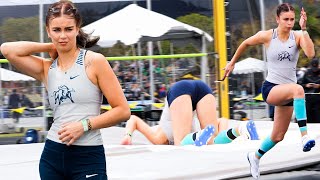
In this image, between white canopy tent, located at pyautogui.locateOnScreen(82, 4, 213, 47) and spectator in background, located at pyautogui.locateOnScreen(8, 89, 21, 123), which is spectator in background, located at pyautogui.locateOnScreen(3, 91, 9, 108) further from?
white canopy tent, located at pyautogui.locateOnScreen(82, 4, 213, 47)

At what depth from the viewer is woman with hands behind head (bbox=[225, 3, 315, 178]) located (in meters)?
3.88

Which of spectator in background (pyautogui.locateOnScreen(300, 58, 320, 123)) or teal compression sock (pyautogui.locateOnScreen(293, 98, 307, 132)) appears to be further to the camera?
spectator in background (pyautogui.locateOnScreen(300, 58, 320, 123))

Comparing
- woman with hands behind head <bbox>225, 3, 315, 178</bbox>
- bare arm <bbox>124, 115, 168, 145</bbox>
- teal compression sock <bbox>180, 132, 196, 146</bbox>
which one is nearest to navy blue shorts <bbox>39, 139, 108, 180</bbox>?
woman with hands behind head <bbox>225, 3, 315, 178</bbox>

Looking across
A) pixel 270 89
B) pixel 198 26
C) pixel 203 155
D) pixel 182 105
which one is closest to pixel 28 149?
pixel 182 105

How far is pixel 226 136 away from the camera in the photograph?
5.03m

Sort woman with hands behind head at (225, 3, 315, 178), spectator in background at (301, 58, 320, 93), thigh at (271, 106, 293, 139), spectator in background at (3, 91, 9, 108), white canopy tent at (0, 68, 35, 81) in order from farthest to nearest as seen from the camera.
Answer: spectator in background at (301, 58, 320, 93) < white canopy tent at (0, 68, 35, 81) < spectator in background at (3, 91, 9, 108) < thigh at (271, 106, 293, 139) < woman with hands behind head at (225, 3, 315, 178)

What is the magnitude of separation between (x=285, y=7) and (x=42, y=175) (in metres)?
2.05

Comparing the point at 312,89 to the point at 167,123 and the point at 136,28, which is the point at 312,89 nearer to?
the point at 136,28

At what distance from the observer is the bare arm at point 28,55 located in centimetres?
250

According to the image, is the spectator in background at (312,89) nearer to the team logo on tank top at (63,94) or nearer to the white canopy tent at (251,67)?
the white canopy tent at (251,67)

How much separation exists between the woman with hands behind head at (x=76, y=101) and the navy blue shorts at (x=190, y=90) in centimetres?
262

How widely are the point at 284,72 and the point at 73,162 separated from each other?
6.44 feet

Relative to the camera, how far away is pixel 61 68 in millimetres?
2428

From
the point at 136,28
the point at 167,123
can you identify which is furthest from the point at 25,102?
the point at 167,123
